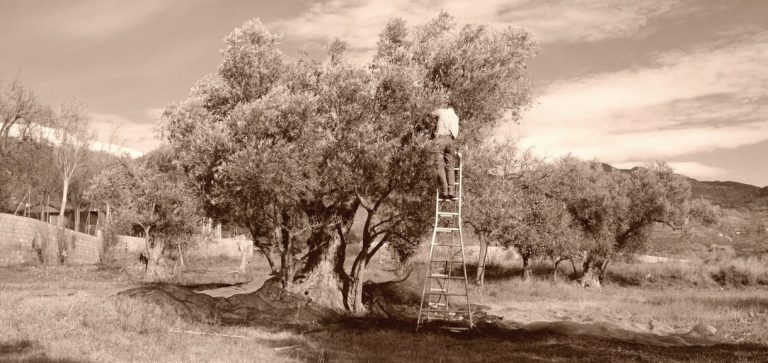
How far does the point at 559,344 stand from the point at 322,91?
12.1 meters

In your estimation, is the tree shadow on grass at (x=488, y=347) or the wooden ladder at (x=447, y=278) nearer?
the tree shadow on grass at (x=488, y=347)

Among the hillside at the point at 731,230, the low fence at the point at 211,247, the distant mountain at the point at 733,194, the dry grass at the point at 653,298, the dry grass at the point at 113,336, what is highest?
the distant mountain at the point at 733,194

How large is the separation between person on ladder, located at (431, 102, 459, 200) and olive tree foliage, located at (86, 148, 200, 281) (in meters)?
24.5

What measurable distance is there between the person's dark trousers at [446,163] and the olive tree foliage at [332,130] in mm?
2044

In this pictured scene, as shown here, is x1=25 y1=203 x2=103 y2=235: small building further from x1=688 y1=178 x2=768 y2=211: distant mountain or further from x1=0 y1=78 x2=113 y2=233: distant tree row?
x1=688 y1=178 x2=768 y2=211: distant mountain

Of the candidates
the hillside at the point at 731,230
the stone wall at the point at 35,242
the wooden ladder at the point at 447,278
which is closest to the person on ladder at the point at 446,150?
the wooden ladder at the point at 447,278

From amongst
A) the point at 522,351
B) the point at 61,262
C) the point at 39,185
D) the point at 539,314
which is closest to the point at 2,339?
the point at 522,351

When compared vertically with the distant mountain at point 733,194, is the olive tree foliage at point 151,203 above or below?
below

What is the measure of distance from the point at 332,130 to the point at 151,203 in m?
23.7

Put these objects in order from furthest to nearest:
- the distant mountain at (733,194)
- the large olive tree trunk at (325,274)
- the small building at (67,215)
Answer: the distant mountain at (733,194)
the small building at (67,215)
the large olive tree trunk at (325,274)

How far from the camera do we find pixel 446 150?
59.5 feet

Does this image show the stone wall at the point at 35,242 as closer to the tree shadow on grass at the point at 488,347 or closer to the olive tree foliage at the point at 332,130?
the olive tree foliage at the point at 332,130

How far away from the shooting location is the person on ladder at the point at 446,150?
17.8 meters

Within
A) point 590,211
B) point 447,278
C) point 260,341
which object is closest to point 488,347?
point 447,278
